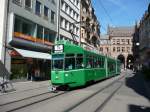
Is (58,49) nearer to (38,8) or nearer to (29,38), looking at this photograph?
(29,38)

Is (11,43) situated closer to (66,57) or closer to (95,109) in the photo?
(66,57)

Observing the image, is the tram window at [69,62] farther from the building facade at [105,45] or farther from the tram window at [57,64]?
the building facade at [105,45]

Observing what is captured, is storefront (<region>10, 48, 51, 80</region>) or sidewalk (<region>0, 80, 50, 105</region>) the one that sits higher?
storefront (<region>10, 48, 51, 80</region>)

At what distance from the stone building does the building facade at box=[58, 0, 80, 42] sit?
2468 inches

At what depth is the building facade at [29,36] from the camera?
23609 mm

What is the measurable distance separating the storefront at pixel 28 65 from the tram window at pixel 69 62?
7001 millimetres

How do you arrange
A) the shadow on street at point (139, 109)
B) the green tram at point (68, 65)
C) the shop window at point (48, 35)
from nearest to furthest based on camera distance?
1. the shadow on street at point (139, 109)
2. the green tram at point (68, 65)
3. the shop window at point (48, 35)

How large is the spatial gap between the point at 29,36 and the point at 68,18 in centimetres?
1675

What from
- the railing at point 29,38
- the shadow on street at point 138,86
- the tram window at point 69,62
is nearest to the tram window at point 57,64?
the tram window at point 69,62

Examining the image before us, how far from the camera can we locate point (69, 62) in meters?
17.7

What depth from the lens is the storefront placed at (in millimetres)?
24203

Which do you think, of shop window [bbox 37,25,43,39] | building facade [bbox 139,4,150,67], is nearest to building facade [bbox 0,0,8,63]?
shop window [bbox 37,25,43,39]

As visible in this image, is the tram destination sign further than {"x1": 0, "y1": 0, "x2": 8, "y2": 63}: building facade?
No

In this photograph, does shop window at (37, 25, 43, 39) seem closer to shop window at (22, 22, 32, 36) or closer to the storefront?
shop window at (22, 22, 32, 36)
